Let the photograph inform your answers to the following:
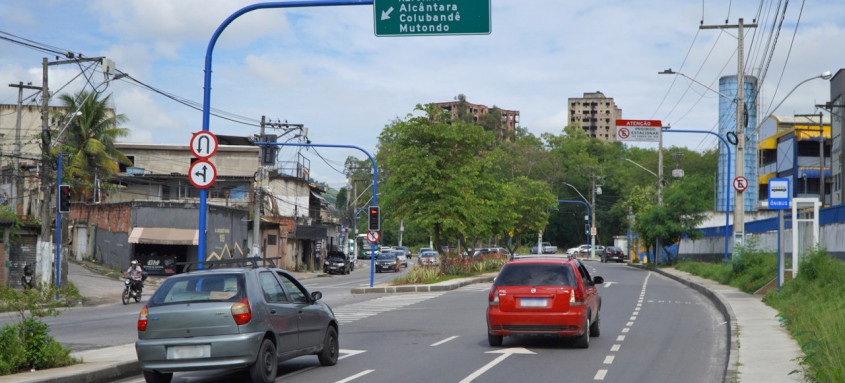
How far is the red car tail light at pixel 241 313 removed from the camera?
9711 mm

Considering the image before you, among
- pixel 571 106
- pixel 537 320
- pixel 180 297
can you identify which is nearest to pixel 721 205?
pixel 537 320

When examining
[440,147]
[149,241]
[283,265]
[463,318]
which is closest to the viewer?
[463,318]

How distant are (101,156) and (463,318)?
107 ft

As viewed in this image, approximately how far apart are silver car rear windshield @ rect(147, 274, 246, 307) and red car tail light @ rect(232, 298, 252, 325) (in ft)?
0.38

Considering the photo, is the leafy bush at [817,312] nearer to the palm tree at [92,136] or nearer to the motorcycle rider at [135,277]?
the motorcycle rider at [135,277]

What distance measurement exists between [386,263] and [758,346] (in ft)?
158

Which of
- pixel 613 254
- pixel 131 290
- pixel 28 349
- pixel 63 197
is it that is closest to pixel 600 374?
pixel 28 349

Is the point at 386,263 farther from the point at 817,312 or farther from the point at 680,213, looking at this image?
the point at 817,312

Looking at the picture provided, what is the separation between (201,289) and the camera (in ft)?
33.1

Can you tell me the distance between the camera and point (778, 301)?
70.5 feet

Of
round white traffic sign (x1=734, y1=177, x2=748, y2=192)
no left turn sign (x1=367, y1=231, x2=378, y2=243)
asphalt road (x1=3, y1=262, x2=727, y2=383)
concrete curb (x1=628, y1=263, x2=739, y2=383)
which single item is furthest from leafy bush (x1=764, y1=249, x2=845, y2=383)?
no left turn sign (x1=367, y1=231, x2=378, y2=243)

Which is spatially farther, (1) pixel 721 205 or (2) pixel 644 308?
(1) pixel 721 205

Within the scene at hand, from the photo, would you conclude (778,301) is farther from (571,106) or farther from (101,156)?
(571,106)

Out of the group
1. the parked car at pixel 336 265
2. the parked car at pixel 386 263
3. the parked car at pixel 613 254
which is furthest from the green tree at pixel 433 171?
the parked car at pixel 613 254
